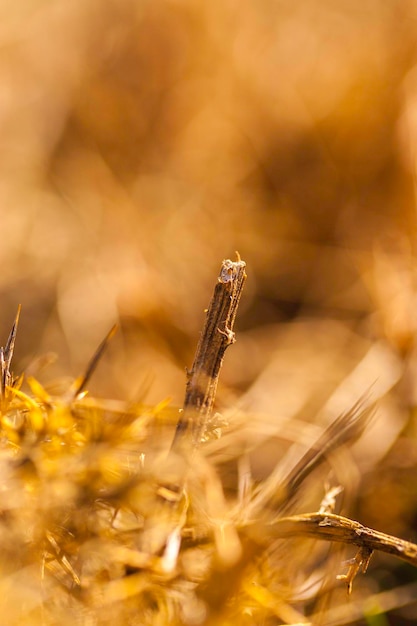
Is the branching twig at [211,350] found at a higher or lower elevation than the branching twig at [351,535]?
higher

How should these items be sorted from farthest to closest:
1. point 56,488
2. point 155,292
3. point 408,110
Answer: point 408,110
point 155,292
point 56,488

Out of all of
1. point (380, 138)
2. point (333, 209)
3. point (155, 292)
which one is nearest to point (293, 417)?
point (155, 292)

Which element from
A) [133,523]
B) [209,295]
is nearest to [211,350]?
[133,523]

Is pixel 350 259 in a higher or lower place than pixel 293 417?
higher

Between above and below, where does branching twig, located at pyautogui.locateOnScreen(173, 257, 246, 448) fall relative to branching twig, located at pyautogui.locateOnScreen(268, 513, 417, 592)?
above

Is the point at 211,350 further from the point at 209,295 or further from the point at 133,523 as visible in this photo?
the point at 209,295

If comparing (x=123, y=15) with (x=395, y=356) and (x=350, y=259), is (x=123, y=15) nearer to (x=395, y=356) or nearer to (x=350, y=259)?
(x=350, y=259)

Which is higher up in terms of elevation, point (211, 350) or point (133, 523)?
point (211, 350)
